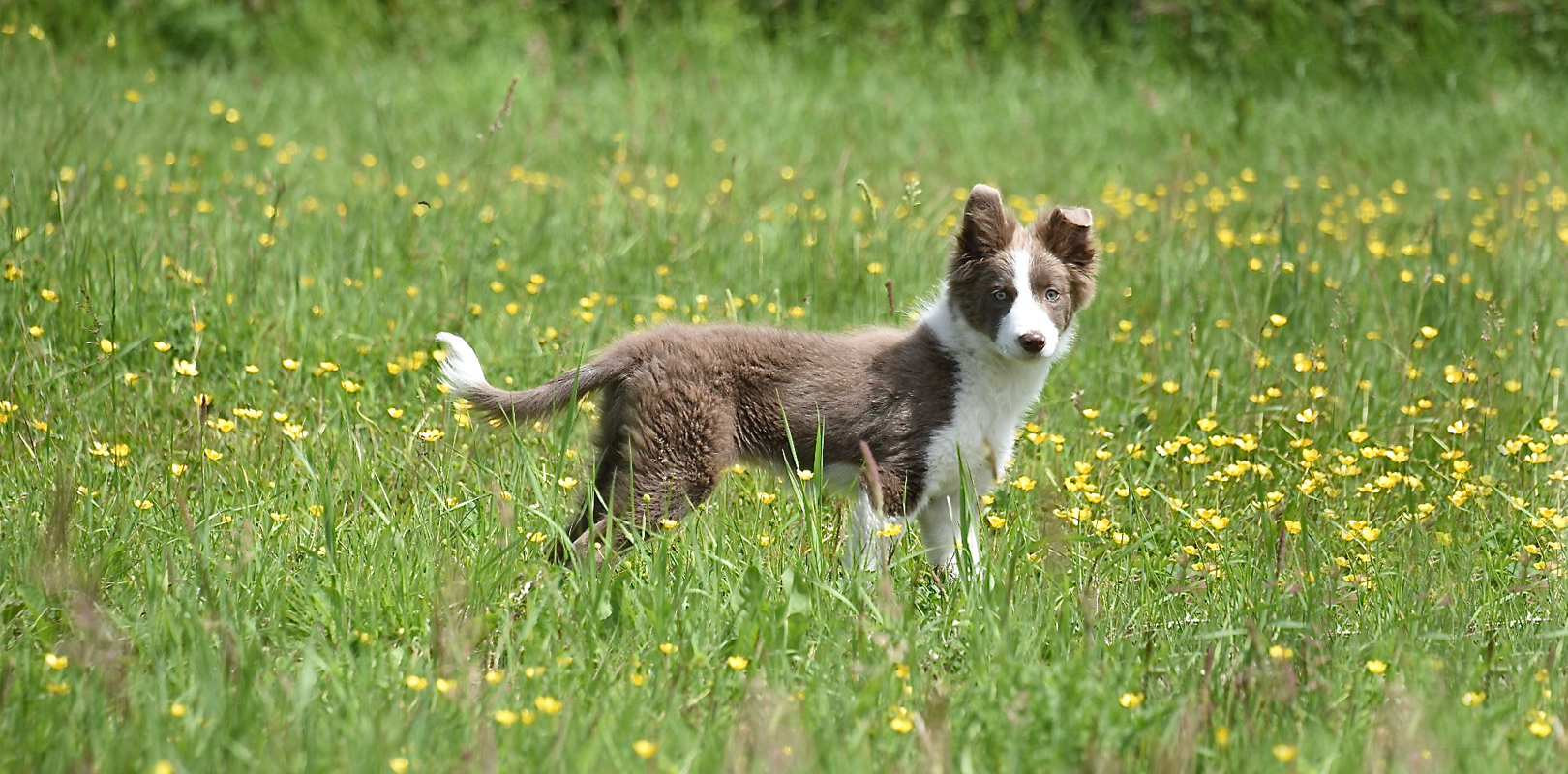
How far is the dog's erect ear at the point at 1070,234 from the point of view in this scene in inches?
168

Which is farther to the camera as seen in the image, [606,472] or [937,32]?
[937,32]

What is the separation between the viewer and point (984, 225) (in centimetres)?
425

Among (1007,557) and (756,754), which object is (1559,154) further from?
(756,754)

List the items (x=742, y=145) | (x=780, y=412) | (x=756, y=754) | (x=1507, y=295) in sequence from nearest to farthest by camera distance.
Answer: (x=756, y=754) < (x=780, y=412) < (x=1507, y=295) < (x=742, y=145)

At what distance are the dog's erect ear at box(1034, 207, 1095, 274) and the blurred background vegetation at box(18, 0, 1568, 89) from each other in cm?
605

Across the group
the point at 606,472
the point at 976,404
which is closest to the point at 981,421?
the point at 976,404

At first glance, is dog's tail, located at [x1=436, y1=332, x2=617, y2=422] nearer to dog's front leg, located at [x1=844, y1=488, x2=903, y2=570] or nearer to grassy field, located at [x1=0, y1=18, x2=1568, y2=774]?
grassy field, located at [x1=0, y1=18, x2=1568, y2=774]

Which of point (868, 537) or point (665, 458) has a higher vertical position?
point (665, 458)

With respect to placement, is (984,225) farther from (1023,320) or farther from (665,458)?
(665,458)

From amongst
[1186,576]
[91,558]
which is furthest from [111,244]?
[1186,576]

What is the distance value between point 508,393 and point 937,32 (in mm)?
7466

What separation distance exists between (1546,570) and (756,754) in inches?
88.9

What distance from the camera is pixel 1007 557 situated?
12.6 ft

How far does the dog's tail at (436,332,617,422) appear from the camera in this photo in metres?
4.03
